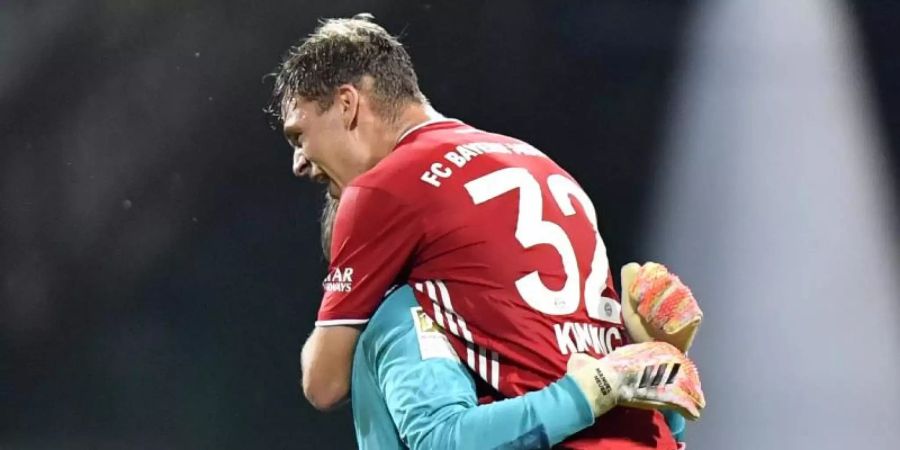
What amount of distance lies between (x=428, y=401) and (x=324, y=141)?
366 mm

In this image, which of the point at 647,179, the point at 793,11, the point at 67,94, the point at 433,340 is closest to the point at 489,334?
the point at 433,340

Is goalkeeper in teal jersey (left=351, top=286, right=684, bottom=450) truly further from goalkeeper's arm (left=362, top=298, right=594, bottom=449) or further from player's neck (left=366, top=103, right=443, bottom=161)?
player's neck (left=366, top=103, right=443, bottom=161)

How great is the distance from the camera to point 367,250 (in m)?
1.09

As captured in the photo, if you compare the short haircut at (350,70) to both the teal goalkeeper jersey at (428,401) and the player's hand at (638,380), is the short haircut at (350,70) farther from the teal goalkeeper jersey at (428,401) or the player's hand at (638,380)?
the player's hand at (638,380)

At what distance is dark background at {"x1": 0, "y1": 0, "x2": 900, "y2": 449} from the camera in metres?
2.18

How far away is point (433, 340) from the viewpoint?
3.51 ft

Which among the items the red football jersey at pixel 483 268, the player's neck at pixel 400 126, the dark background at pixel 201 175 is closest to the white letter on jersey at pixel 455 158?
the red football jersey at pixel 483 268

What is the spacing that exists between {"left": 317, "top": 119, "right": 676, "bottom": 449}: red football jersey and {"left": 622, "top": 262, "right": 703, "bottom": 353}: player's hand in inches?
1.3

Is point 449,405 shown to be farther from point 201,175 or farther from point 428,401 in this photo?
point 201,175

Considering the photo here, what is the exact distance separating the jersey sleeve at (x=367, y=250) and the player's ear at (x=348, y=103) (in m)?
0.16

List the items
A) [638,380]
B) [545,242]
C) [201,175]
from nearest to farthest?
1. [638,380]
2. [545,242]
3. [201,175]

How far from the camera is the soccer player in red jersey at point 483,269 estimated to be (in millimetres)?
1060

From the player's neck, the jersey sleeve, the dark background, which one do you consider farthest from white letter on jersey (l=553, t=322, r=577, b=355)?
the dark background

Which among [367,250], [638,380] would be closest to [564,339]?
Answer: [638,380]
